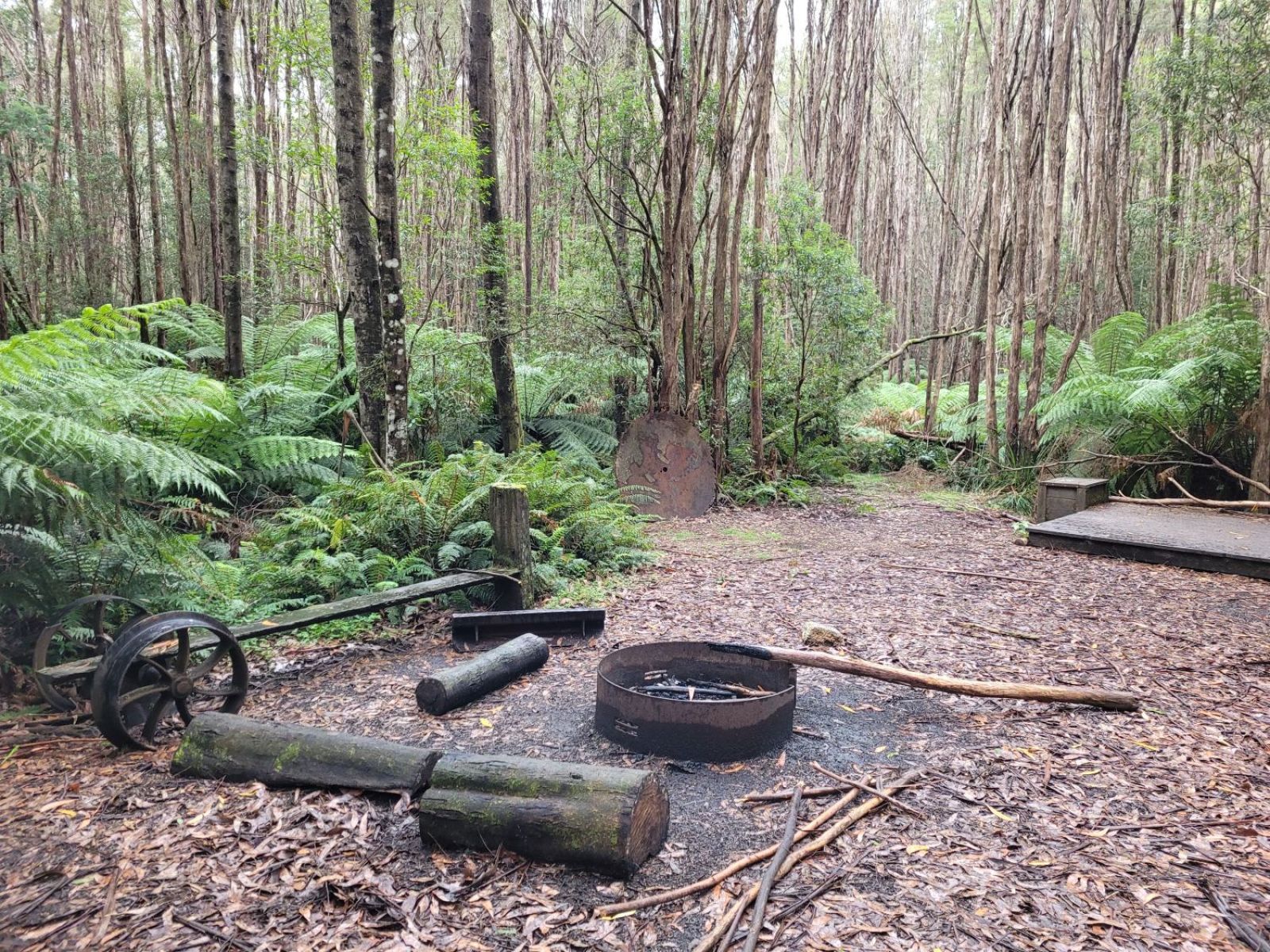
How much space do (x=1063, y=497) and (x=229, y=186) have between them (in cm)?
1019

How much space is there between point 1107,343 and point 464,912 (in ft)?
36.0

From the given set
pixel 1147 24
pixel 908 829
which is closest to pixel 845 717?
pixel 908 829

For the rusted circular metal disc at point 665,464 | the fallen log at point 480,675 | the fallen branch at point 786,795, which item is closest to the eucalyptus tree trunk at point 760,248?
the rusted circular metal disc at point 665,464

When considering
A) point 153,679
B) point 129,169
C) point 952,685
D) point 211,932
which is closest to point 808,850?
point 952,685

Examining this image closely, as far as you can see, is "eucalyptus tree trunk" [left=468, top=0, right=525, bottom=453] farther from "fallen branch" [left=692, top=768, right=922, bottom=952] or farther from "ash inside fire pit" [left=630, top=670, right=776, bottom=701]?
"fallen branch" [left=692, top=768, right=922, bottom=952]

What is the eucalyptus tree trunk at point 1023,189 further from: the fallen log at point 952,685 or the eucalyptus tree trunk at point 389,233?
the eucalyptus tree trunk at point 389,233

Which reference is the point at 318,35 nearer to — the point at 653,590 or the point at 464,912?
the point at 653,590

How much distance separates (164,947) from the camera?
187 centimetres

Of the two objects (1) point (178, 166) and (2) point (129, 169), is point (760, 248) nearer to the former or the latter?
(1) point (178, 166)

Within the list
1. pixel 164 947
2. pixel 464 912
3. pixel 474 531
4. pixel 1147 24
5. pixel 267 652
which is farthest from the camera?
pixel 1147 24

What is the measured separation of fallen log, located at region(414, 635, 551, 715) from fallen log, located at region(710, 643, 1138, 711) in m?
1.10

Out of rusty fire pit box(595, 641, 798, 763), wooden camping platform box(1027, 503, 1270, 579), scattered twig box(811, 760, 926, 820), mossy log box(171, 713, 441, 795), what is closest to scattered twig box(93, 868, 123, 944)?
mossy log box(171, 713, 441, 795)

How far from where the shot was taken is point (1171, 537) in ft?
20.8

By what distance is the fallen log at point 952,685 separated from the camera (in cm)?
330
